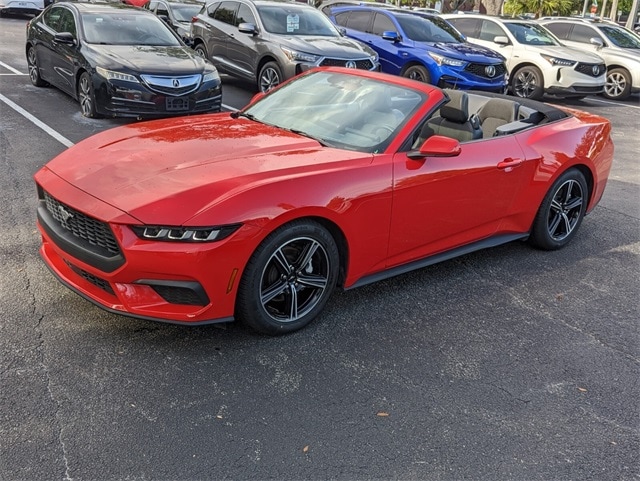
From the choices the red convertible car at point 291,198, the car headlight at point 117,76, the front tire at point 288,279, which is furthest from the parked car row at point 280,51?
Result: the front tire at point 288,279

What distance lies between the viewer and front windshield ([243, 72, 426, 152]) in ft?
14.5

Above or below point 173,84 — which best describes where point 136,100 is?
below

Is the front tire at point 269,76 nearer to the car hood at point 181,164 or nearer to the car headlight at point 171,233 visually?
the car hood at point 181,164

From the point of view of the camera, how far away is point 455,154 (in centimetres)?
427

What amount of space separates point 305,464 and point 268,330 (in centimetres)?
106

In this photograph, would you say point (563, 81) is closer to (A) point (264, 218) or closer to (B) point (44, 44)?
(B) point (44, 44)

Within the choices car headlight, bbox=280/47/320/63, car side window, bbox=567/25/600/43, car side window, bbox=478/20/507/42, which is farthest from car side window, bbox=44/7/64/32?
car side window, bbox=567/25/600/43

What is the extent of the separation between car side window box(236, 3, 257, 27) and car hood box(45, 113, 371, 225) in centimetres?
777

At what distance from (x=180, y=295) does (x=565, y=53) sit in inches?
521

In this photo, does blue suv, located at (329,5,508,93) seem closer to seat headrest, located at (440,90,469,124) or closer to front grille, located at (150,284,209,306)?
seat headrest, located at (440,90,469,124)

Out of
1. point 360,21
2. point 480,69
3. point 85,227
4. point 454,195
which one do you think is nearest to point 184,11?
point 360,21

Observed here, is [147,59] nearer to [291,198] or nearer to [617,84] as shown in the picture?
[291,198]

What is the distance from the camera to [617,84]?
15.9 metres

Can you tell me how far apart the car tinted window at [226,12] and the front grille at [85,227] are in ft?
30.7
